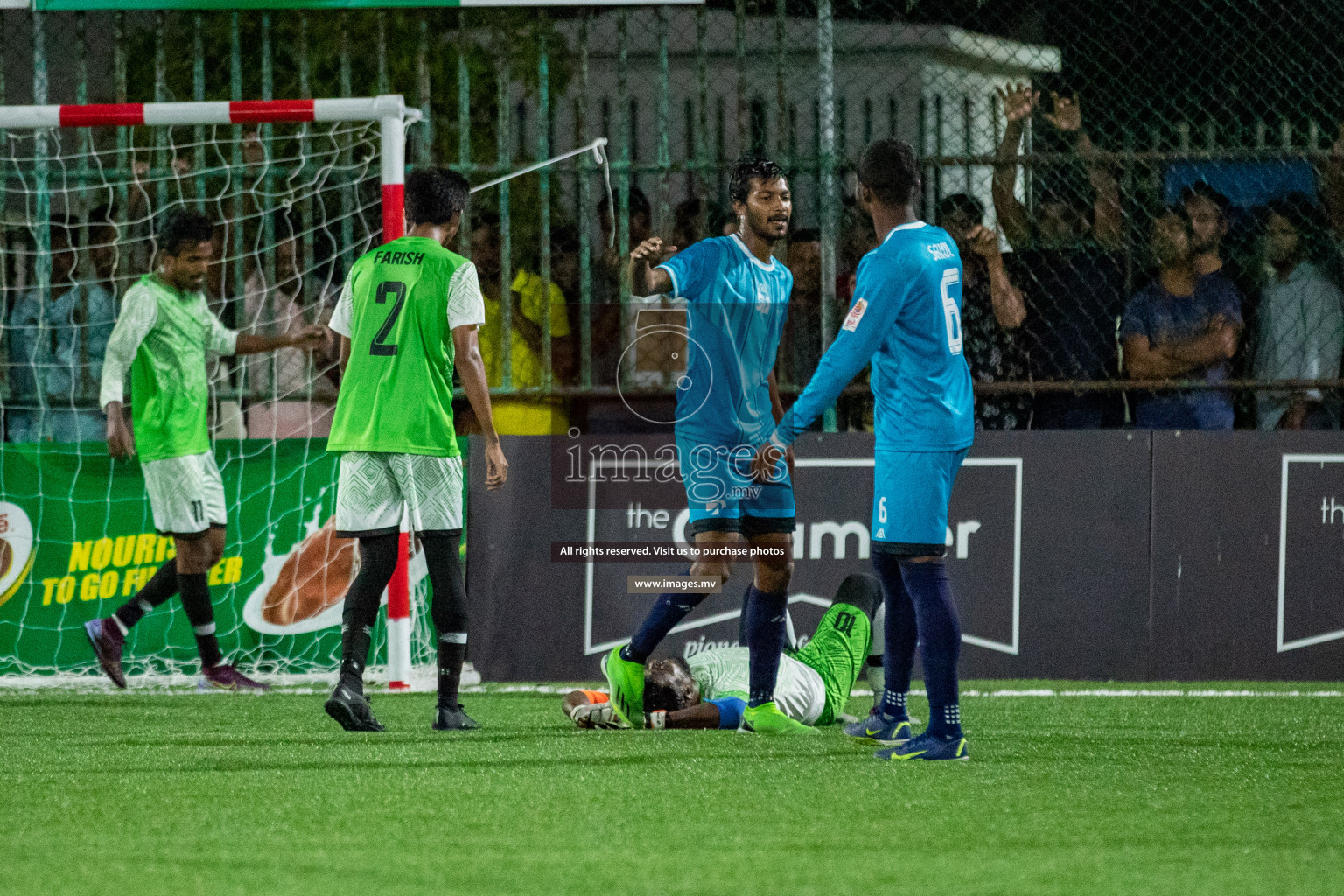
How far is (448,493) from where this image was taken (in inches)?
227

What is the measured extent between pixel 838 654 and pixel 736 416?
3.32 ft

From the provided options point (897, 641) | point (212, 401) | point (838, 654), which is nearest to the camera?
point (897, 641)

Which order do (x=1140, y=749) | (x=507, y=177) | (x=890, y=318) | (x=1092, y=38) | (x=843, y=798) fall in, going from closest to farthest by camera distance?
(x=843, y=798) → (x=890, y=318) → (x=1140, y=749) → (x=507, y=177) → (x=1092, y=38)

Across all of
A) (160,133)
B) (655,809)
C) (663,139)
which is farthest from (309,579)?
(655,809)

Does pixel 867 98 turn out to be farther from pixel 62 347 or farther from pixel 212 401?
pixel 62 347

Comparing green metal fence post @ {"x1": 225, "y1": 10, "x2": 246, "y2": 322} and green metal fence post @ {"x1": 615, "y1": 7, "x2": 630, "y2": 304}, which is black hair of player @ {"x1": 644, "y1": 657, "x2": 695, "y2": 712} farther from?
green metal fence post @ {"x1": 225, "y1": 10, "x2": 246, "y2": 322}

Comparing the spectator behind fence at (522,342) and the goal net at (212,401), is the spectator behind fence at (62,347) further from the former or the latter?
the spectator behind fence at (522,342)

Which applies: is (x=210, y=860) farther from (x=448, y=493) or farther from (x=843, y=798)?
(x=448, y=493)

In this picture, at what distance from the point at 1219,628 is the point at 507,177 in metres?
3.97

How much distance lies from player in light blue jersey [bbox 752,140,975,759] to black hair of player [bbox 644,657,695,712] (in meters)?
0.97

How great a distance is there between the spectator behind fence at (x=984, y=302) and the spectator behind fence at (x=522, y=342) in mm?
1972

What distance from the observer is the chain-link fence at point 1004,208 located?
7855 millimetres

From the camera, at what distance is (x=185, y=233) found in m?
7.34

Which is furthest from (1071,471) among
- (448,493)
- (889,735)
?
(448,493)
